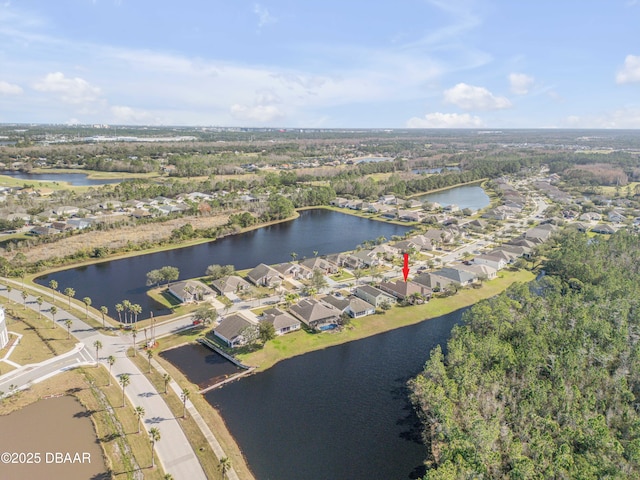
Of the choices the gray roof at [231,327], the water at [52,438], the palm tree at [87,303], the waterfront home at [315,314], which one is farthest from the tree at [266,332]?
the palm tree at [87,303]

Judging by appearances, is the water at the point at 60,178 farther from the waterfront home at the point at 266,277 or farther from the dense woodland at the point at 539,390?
the dense woodland at the point at 539,390

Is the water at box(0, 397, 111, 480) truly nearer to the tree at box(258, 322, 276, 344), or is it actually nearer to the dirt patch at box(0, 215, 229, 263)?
the tree at box(258, 322, 276, 344)

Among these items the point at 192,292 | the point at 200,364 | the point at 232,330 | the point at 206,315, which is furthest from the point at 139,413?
the point at 192,292

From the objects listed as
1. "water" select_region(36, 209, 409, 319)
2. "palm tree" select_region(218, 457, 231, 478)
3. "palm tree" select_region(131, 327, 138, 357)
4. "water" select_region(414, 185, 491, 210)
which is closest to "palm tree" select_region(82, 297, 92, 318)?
"water" select_region(36, 209, 409, 319)

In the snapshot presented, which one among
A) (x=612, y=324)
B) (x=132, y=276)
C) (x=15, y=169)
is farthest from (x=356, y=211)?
(x=15, y=169)

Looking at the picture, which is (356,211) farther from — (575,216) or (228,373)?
(228,373)

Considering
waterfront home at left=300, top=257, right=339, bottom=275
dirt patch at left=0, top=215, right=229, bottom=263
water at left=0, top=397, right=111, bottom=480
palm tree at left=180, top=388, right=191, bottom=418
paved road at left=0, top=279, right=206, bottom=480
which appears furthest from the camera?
dirt patch at left=0, top=215, right=229, bottom=263

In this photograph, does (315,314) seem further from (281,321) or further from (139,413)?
(139,413)
